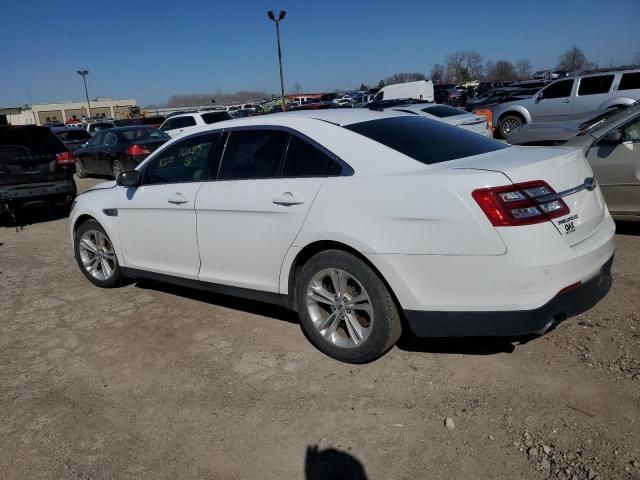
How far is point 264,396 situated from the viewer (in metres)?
3.43

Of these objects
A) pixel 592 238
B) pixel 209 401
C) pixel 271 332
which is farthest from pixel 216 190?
pixel 592 238

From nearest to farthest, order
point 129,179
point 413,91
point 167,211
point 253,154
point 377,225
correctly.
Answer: point 377,225 < point 253,154 < point 167,211 < point 129,179 < point 413,91

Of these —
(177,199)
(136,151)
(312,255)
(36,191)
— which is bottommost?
(36,191)

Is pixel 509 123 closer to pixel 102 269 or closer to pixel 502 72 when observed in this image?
pixel 102 269

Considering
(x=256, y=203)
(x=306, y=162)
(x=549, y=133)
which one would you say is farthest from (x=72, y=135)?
(x=306, y=162)

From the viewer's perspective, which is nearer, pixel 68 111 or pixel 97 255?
pixel 97 255

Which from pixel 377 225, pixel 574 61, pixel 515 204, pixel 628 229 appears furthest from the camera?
pixel 574 61

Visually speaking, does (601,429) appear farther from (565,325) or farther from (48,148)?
(48,148)

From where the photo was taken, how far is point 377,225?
3.28 meters

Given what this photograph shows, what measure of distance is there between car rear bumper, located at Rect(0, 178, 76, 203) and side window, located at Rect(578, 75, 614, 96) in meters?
13.6

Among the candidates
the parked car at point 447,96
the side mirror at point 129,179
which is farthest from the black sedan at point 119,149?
the parked car at point 447,96

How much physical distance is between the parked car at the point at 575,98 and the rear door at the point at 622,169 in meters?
9.80

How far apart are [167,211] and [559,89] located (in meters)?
15.0

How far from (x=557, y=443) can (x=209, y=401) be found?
1956mm
